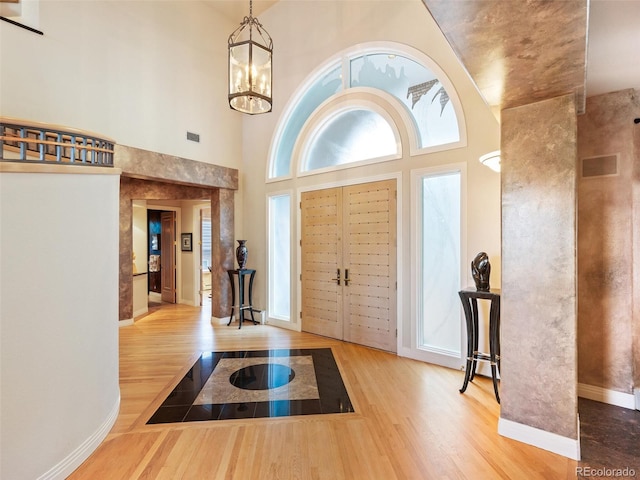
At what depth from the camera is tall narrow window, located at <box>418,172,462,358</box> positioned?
3.79 m

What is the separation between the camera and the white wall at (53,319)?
1794 mm

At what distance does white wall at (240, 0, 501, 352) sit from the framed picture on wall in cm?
222

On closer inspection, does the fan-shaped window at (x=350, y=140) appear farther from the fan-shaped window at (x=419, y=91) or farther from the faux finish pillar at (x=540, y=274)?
the faux finish pillar at (x=540, y=274)

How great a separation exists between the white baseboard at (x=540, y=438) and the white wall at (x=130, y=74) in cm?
562

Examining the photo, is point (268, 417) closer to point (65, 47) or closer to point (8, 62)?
point (8, 62)

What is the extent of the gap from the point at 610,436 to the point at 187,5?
778 cm

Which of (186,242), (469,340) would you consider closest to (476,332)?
(469,340)

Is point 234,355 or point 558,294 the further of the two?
point 234,355

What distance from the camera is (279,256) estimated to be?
232 inches

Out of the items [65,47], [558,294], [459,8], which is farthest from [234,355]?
[65,47]

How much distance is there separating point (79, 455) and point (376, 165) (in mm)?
4166

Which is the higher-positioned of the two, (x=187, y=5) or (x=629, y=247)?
(x=187, y=5)

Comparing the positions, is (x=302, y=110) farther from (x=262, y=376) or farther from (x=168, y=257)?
(x=168, y=257)

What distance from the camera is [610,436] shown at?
246 centimetres
